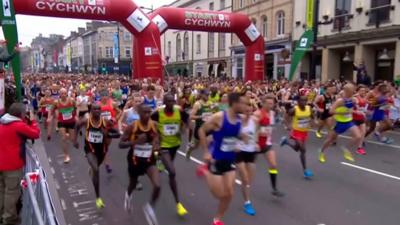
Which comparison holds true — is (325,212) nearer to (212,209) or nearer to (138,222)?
(212,209)

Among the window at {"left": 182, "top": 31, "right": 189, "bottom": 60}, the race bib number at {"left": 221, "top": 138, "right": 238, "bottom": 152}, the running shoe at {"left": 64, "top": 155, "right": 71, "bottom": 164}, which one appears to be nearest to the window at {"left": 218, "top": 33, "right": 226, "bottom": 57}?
the window at {"left": 182, "top": 31, "right": 189, "bottom": 60}

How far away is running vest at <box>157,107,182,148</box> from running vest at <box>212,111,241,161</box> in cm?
150

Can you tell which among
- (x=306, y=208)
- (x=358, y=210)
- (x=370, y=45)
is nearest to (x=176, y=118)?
(x=306, y=208)

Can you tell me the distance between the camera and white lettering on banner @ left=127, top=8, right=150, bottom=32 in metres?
17.2

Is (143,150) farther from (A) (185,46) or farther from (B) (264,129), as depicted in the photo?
(A) (185,46)

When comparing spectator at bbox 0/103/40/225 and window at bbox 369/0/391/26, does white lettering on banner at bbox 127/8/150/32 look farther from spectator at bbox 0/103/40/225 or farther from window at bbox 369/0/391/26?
window at bbox 369/0/391/26

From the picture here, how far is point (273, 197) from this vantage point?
258 inches

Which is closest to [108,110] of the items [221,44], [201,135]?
[201,135]

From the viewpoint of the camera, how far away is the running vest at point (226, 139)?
4801mm

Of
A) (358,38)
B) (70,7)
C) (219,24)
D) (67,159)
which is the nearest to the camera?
(67,159)

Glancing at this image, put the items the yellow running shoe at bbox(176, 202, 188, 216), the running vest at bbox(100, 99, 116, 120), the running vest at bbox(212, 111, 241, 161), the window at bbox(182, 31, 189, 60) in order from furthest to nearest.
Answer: the window at bbox(182, 31, 189, 60), the running vest at bbox(100, 99, 116, 120), the yellow running shoe at bbox(176, 202, 188, 216), the running vest at bbox(212, 111, 241, 161)

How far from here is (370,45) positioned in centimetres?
2239

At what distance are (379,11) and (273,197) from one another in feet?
60.7

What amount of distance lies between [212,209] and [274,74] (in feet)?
88.7
